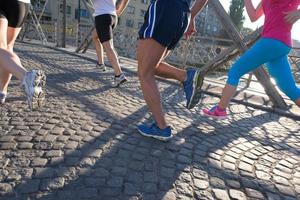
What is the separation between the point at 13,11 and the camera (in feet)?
10.3

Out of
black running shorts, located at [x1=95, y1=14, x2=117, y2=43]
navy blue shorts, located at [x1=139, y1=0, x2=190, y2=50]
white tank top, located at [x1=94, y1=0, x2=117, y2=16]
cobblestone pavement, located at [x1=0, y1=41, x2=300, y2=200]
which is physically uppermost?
navy blue shorts, located at [x1=139, y1=0, x2=190, y2=50]

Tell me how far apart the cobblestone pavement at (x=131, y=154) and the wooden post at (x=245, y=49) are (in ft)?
2.58

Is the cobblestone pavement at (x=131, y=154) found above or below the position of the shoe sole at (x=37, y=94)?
below

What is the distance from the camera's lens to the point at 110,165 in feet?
7.98

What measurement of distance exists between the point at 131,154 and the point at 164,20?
3.66 ft

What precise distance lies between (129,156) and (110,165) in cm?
24

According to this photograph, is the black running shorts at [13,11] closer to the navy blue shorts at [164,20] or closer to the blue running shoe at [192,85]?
the navy blue shorts at [164,20]

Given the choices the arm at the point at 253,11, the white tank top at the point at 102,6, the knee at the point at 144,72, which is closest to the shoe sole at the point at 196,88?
the knee at the point at 144,72

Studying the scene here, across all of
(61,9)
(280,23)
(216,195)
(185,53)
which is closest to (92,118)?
(216,195)

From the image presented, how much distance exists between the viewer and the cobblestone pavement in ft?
7.03

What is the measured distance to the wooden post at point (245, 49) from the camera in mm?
5066

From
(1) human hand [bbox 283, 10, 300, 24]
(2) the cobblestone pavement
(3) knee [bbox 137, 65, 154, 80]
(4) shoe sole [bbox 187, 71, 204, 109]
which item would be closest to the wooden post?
(2) the cobblestone pavement

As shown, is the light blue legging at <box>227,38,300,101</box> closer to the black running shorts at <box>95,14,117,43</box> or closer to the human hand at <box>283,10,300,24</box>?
the human hand at <box>283,10,300,24</box>

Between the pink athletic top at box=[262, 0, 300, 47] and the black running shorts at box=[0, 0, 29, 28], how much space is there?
8.22 ft
